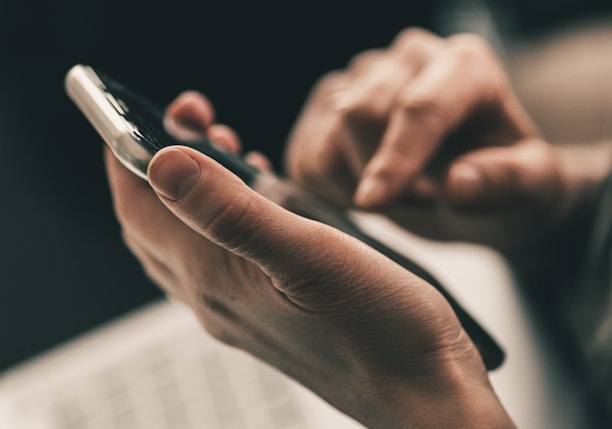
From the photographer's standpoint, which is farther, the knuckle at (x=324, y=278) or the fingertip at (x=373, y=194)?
the fingertip at (x=373, y=194)

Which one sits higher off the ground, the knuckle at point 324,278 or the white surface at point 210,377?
the knuckle at point 324,278

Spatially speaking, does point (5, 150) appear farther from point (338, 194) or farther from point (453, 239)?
point (453, 239)

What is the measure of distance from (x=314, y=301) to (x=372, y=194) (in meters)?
0.20

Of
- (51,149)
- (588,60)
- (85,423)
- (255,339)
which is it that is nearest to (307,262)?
(255,339)

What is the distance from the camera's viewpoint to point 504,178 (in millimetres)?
467

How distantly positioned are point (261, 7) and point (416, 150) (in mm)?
431

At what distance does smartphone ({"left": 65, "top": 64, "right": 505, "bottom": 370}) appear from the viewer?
0.23 meters

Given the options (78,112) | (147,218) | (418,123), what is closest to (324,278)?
(147,218)

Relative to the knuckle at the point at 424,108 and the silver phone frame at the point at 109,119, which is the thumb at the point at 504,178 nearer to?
the knuckle at the point at 424,108

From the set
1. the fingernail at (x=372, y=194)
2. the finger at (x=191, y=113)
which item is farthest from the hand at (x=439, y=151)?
the finger at (x=191, y=113)

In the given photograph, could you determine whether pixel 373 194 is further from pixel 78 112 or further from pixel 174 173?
pixel 78 112

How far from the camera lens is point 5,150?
2.20ft

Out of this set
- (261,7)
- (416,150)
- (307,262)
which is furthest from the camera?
(261,7)

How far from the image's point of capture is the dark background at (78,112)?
0.64 meters
